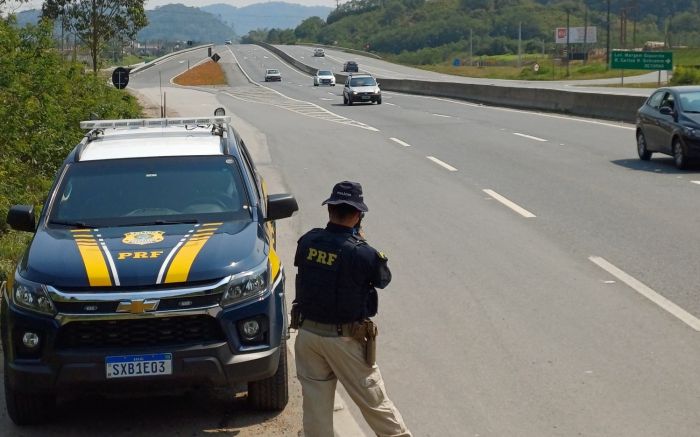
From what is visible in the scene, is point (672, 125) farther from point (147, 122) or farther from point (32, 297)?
point (32, 297)

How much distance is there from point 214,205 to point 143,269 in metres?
1.46

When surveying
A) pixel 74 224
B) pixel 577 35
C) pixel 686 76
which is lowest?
pixel 686 76

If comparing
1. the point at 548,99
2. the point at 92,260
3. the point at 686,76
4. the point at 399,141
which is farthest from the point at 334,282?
the point at 686,76

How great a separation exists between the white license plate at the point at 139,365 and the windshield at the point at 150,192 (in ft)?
4.74

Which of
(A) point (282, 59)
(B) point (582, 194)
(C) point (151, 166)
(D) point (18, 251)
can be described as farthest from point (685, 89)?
(A) point (282, 59)

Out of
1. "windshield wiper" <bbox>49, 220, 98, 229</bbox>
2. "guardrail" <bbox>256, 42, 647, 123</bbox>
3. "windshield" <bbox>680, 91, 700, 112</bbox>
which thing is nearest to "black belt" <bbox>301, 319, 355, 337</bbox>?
"windshield wiper" <bbox>49, 220, 98, 229</bbox>

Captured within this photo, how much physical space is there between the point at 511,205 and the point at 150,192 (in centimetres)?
881

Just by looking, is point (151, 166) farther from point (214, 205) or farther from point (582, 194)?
point (582, 194)

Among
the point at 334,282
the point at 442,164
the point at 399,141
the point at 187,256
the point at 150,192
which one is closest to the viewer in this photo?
the point at 334,282

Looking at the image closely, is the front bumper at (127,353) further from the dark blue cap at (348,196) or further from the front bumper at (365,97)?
the front bumper at (365,97)

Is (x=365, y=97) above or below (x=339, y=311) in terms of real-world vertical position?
below

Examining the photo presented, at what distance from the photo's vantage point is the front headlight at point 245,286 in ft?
21.2

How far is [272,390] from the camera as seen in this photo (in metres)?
6.92

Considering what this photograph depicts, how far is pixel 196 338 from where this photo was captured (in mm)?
6422
